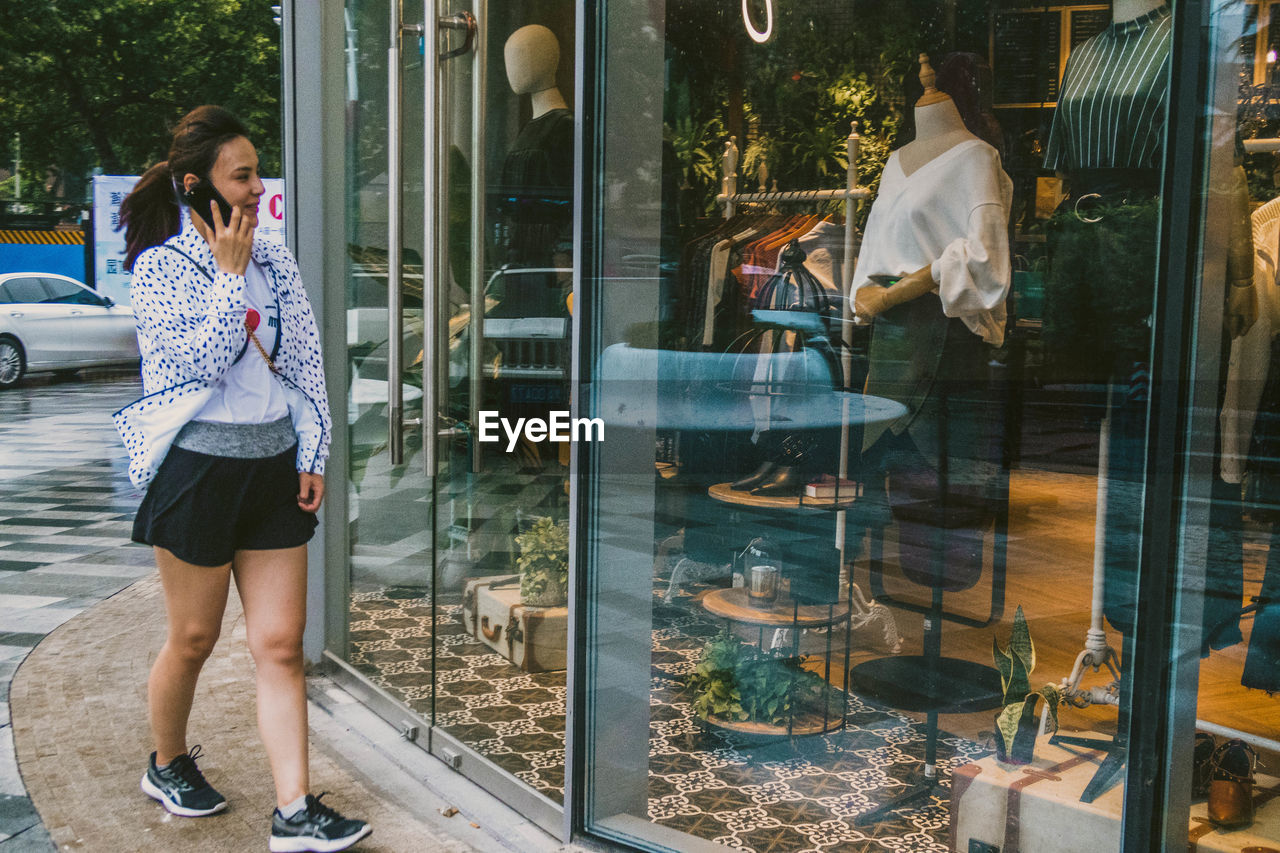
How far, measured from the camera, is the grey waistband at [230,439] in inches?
108

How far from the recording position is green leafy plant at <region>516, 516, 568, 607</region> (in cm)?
316

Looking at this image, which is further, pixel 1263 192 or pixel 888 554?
pixel 888 554

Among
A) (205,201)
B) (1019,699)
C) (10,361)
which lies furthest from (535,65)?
(10,361)

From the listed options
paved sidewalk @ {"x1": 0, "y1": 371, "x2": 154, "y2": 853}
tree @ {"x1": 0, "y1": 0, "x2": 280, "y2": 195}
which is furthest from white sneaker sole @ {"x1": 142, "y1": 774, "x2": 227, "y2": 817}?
tree @ {"x1": 0, "y1": 0, "x2": 280, "y2": 195}

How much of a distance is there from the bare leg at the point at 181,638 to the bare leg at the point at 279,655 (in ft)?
0.27

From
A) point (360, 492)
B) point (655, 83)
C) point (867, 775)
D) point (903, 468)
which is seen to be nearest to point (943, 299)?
point (903, 468)

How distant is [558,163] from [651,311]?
0.45m

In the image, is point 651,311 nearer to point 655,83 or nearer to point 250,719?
point 655,83

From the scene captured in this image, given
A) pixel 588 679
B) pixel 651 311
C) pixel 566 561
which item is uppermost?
pixel 651 311

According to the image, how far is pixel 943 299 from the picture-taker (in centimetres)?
279

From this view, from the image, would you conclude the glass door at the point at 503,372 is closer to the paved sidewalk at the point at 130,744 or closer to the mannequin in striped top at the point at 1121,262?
the paved sidewalk at the point at 130,744

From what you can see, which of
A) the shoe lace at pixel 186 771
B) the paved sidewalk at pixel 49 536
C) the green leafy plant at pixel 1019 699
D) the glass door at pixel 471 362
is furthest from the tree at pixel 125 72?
the green leafy plant at pixel 1019 699

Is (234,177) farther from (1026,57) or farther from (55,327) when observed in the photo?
(55,327)

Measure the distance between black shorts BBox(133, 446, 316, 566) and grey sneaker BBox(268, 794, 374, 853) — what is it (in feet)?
1.99
